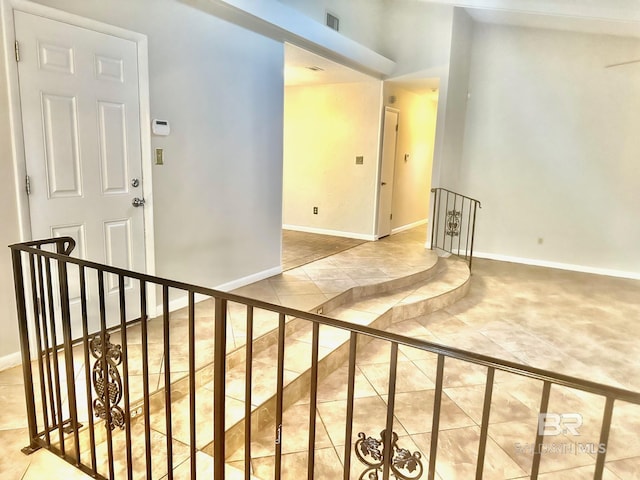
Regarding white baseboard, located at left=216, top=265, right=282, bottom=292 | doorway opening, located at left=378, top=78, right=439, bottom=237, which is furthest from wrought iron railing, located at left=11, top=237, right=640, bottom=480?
doorway opening, located at left=378, top=78, right=439, bottom=237

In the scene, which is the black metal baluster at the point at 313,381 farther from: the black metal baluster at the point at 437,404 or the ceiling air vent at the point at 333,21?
the ceiling air vent at the point at 333,21

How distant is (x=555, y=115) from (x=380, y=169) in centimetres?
239

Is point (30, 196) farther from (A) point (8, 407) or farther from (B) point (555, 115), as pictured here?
(B) point (555, 115)

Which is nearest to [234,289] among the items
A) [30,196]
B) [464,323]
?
[30,196]

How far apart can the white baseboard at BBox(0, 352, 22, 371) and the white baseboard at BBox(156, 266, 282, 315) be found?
936 millimetres

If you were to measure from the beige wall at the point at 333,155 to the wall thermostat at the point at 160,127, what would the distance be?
3733mm

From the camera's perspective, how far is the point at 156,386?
2451 mm

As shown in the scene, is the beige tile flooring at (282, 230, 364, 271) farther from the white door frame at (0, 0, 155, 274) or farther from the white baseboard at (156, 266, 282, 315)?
the white door frame at (0, 0, 155, 274)

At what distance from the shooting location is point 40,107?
8.28 feet

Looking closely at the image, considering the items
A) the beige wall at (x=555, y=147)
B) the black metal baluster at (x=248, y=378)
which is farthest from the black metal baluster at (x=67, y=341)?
→ the beige wall at (x=555, y=147)

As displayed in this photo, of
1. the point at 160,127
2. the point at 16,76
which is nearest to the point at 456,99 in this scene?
the point at 160,127

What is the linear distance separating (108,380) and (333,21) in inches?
199

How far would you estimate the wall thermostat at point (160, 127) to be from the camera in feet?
10.3

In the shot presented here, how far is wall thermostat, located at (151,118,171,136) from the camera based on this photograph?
313 cm
